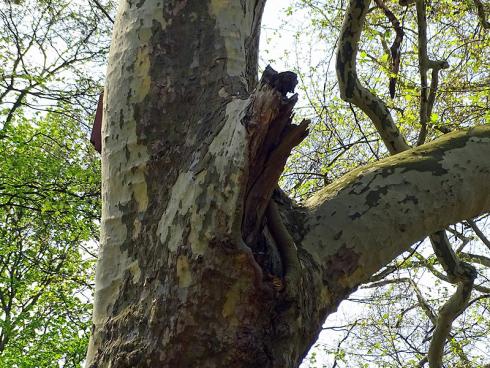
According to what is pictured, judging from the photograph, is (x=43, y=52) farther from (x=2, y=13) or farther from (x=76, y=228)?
(x=76, y=228)

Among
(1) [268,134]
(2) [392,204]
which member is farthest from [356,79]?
(1) [268,134]

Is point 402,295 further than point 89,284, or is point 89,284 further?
point 89,284

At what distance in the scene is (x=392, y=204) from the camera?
209 cm

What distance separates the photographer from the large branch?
2.00 m

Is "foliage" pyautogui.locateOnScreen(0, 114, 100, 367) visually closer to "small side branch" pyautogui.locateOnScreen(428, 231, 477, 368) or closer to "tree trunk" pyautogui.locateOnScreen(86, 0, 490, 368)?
"small side branch" pyautogui.locateOnScreen(428, 231, 477, 368)

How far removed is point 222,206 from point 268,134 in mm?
243

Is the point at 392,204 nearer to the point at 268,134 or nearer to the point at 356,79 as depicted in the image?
the point at 268,134

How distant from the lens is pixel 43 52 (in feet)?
42.5

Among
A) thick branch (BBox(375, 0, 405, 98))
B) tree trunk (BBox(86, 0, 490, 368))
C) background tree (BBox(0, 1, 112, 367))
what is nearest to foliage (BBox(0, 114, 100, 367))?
background tree (BBox(0, 1, 112, 367))

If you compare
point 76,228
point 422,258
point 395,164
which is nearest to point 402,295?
point 422,258

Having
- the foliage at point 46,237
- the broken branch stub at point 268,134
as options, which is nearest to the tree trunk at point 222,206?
the broken branch stub at point 268,134

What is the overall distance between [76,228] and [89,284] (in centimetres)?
143

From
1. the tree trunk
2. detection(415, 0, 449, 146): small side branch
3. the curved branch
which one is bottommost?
the tree trunk

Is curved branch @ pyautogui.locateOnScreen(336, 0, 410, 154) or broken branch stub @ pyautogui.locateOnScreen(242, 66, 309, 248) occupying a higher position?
curved branch @ pyautogui.locateOnScreen(336, 0, 410, 154)
